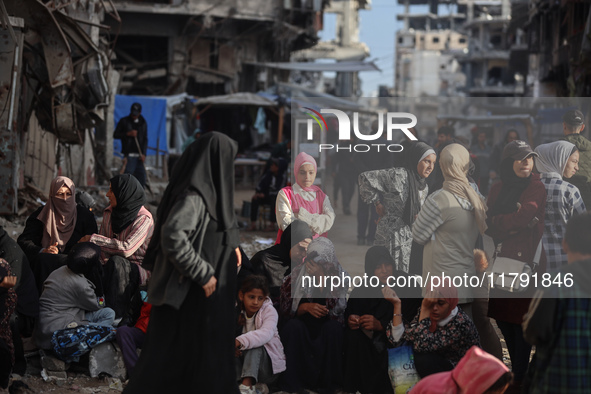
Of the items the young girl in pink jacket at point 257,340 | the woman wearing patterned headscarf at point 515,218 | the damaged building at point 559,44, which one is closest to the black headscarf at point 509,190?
the woman wearing patterned headscarf at point 515,218

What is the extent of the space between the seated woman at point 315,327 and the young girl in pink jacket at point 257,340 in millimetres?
99

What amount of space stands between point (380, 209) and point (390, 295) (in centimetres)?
62

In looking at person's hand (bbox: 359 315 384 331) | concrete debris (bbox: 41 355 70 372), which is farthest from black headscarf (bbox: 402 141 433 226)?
concrete debris (bbox: 41 355 70 372)

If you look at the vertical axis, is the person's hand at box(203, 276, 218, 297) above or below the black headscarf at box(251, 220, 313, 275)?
above

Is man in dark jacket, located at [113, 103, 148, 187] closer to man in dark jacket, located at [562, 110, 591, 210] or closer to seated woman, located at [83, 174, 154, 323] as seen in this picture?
seated woman, located at [83, 174, 154, 323]

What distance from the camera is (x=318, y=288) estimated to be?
5.27m

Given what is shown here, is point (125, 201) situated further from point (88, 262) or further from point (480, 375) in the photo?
point (480, 375)

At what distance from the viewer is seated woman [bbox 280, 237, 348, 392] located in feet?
17.1

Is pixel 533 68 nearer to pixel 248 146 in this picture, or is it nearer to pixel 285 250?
pixel 248 146

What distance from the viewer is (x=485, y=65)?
64438 mm

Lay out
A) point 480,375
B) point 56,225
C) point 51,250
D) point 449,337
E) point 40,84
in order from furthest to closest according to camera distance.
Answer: point 40,84, point 56,225, point 51,250, point 449,337, point 480,375

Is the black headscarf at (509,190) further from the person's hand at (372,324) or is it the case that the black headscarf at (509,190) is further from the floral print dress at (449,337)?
the person's hand at (372,324)

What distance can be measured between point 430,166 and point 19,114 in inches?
272

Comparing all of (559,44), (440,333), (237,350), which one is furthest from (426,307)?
(559,44)
